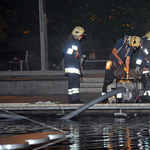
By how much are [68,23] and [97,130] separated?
1325cm

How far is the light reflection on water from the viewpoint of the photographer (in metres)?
6.38

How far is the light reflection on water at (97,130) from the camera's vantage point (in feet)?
20.9

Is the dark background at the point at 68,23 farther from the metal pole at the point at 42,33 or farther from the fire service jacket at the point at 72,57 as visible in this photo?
the fire service jacket at the point at 72,57

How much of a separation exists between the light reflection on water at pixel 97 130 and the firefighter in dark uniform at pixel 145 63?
47.9 inches

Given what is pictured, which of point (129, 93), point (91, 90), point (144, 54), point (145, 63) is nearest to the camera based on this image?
point (129, 93)

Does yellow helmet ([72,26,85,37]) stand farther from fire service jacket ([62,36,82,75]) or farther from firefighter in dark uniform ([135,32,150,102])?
firefighter in dark uniform ([135,32,150,102])

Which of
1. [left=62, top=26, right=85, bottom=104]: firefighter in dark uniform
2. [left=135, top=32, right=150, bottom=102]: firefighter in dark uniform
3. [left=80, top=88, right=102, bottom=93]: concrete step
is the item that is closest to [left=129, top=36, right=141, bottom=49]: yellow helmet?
[left=135, top=32, right=150, bottom=102]: firefighter in dark uniform

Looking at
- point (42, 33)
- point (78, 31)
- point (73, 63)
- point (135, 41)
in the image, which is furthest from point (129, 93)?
point (42, 33)

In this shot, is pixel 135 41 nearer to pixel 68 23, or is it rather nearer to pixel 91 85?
pixel 91 85

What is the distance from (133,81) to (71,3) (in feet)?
37.6

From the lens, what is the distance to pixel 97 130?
7648 mm

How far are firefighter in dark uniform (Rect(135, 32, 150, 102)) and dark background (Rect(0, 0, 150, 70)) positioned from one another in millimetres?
9077

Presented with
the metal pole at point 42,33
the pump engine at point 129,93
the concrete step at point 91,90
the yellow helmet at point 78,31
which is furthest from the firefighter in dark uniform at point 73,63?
the metal pole at point 42,33

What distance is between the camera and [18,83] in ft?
42.0
